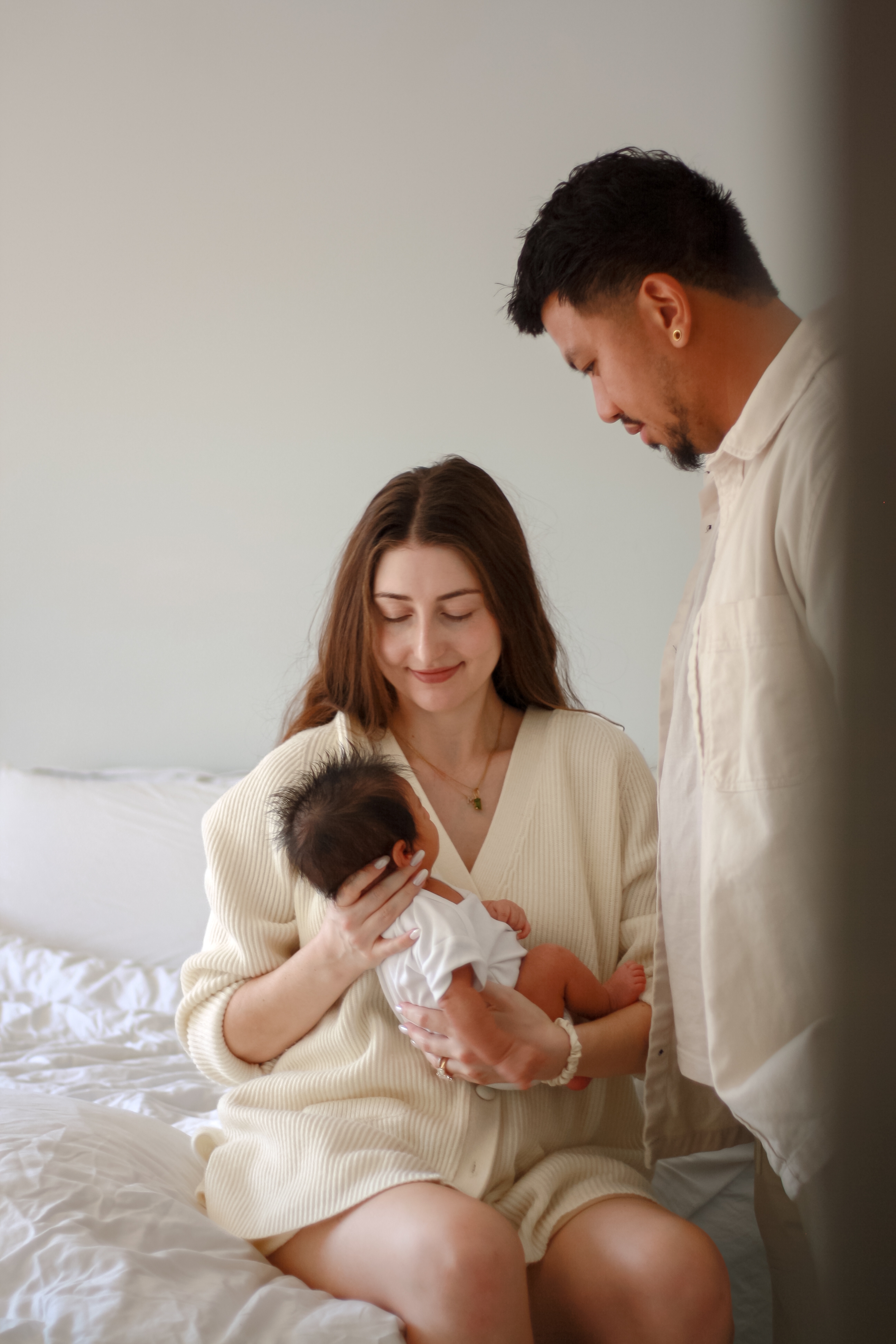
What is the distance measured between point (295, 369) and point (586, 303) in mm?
1500

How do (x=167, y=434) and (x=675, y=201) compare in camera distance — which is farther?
(x=167, y=434)

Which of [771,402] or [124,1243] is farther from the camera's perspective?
[124,1243]

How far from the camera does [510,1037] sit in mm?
1024

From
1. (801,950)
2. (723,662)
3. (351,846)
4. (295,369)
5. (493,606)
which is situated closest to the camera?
(801,950)

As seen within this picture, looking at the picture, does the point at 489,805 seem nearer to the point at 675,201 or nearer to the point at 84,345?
the point at 675,201

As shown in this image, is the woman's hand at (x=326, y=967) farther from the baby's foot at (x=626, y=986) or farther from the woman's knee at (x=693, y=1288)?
the woman's knee at (x=693, y=1288)

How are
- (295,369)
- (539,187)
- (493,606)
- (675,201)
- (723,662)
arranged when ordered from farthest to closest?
(295,369) < (539,187) < (493,606) < (675,201) < (723,662)

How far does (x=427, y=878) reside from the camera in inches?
44.2

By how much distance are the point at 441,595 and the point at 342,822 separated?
324mm

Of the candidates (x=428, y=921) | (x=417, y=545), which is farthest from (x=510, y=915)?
(x=417, y=545)

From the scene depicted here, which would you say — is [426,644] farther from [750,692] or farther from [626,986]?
[750,692]

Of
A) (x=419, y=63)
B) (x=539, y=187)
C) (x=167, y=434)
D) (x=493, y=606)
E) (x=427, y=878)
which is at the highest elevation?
(x=419, y=63)

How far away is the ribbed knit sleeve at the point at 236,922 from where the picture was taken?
3.78 ft

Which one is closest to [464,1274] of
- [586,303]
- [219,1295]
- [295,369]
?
[219,1295]
